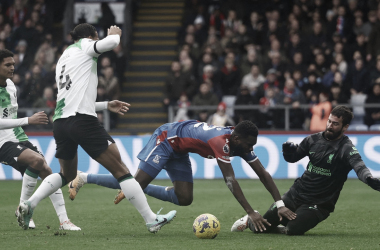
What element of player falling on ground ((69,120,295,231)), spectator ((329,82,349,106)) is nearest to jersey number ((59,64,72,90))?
player falling on ground ((69,120,295,231))

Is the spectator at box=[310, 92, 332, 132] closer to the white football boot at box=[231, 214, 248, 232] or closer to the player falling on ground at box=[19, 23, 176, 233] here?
the white football boot at box=[231, 214, 248, 232]

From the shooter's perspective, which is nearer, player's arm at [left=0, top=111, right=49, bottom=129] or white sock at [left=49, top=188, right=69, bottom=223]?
player's arm at [left=0, top=111, right=49, bottom=129]

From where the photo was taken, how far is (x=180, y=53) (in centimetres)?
1733

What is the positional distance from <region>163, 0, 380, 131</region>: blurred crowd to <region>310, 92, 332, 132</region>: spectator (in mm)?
23

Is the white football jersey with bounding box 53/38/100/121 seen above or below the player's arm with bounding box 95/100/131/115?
above

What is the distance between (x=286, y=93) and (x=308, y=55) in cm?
162

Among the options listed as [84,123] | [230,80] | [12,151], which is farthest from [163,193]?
[230,80]

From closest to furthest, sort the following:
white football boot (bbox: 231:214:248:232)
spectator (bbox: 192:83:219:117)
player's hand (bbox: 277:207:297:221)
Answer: player's hand (bbox: 277:207:297:221) → white football boot (bbox: 231:214:248:232) → spectator (bbox: 192:83:219:117)

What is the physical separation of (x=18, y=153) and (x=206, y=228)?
2678 mm

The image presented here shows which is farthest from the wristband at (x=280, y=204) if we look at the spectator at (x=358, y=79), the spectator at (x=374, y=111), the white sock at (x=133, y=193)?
the spectator at (x=358, y=79)

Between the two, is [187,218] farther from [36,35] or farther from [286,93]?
[36,35]

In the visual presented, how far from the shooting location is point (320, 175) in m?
7.22

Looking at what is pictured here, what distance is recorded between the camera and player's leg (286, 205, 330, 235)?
702cm

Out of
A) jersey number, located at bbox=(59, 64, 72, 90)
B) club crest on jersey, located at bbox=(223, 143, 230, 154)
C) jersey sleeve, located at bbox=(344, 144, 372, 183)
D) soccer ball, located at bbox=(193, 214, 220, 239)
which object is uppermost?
jersey number, located at bbox=(59, 64, 72, 90)
